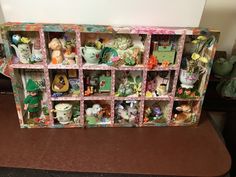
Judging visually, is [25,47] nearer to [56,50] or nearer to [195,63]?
[56,50]

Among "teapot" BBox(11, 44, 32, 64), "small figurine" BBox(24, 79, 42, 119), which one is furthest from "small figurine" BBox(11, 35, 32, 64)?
"small figurine" BBox(24, 79, 42, 119)

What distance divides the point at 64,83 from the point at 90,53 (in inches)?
6.8

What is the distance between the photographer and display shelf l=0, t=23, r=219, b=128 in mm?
834

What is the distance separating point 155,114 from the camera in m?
1.02

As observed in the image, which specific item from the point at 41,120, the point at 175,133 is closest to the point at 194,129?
the point at 175,133

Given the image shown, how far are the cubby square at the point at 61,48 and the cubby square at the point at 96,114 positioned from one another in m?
0.20

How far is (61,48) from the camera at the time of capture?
878mm

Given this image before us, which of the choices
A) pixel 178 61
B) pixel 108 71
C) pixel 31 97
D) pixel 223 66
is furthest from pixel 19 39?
pixel 223 66

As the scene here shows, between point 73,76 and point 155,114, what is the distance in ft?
1.24

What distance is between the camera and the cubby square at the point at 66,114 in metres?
0.93

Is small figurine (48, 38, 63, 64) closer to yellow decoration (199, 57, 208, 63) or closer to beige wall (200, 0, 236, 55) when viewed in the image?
yellow decoration (199, 57, 208, 63)

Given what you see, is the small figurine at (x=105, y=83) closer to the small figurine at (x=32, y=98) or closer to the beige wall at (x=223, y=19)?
the small figurine at (x=32, y=98)

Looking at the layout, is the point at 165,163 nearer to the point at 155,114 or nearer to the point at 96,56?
the point at 155,114

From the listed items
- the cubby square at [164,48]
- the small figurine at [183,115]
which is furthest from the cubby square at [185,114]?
the cubby square at [164,48]
